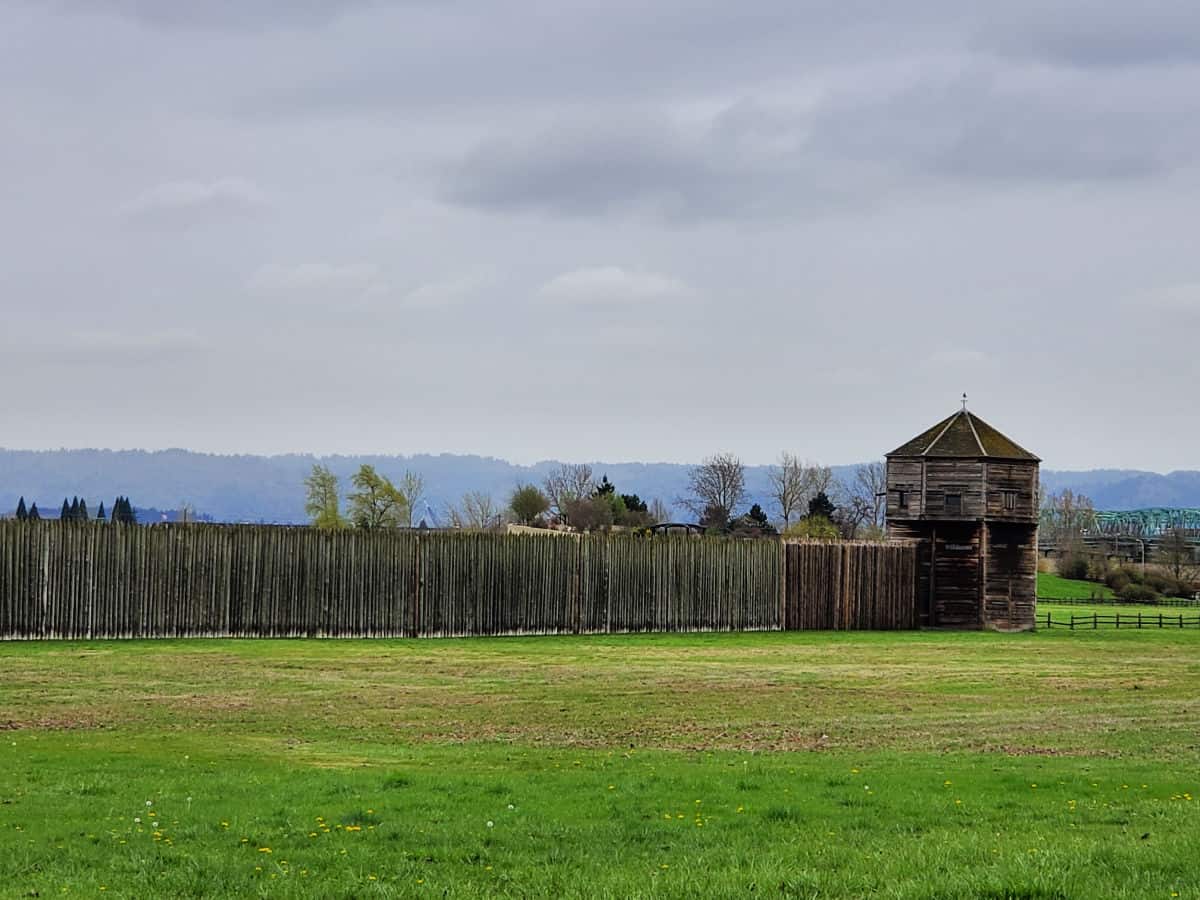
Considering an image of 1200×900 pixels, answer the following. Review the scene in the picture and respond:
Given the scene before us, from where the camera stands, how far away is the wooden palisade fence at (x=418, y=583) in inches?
1470

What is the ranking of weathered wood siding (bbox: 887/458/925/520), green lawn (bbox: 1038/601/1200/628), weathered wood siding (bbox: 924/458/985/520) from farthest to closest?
green lawn (bbox: 1038/601/1200/628), weathered wood siding (bbox: 887/458/925/520), weathered wood siding (bbox: 924/458/985/520)

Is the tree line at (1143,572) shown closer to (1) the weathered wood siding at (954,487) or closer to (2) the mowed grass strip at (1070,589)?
(2) the mowed grass strip at (1070,589)

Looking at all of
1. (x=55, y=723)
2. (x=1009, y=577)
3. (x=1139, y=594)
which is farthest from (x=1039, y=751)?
(x=1139, y=594)

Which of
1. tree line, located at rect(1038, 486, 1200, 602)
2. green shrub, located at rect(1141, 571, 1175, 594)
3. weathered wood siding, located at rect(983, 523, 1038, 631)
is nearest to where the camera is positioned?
weathered wood siding, located at rect(983, 523, 1038, 631)

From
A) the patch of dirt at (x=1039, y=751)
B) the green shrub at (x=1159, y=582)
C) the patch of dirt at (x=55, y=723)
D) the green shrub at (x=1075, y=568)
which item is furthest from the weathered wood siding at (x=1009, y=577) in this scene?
the green shrub at (x=1075, y=568)

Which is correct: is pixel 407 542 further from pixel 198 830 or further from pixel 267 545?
pixel 198 830

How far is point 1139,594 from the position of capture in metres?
102

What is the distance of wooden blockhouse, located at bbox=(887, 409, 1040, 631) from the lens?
52.8 meters

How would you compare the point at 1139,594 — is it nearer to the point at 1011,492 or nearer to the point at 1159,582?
the point at 1159,582

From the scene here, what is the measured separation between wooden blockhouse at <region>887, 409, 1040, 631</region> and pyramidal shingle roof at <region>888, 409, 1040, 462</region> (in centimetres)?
5

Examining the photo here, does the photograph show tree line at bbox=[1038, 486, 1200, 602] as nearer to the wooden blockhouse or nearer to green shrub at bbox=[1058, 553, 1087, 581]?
green shrub at bbox=[1058, 553, 1087, 581]

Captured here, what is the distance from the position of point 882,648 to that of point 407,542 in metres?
13.7

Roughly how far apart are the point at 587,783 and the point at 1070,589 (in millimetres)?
101933

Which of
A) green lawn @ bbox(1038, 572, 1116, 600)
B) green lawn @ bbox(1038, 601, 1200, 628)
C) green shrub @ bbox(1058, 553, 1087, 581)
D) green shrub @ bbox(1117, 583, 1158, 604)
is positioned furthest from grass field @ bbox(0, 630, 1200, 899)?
green shrub @ bbox(1058, 553, 1087, 581)
